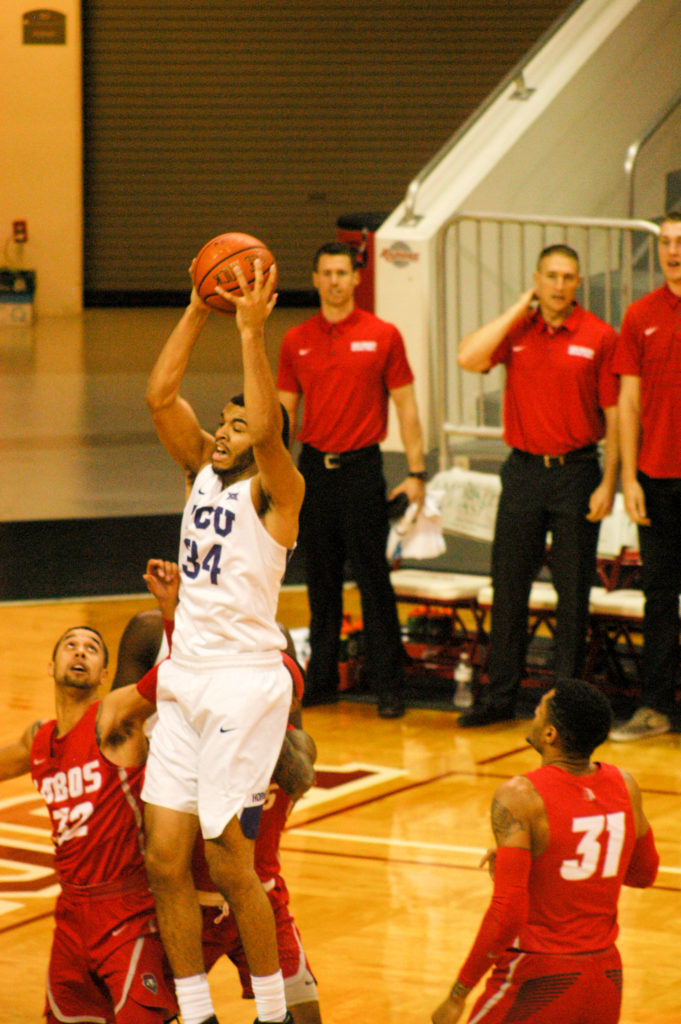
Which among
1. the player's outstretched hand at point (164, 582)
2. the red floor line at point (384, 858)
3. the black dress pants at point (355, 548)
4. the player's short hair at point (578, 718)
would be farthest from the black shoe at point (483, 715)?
the player's short hair at point (578, 718)

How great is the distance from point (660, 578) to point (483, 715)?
102cm

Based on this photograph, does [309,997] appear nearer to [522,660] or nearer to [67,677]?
[67,677]

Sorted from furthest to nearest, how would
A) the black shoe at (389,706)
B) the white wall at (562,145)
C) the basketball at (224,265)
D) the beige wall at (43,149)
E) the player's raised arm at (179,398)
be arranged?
the beige wall at (43,149), the white wall at (562,145), the black shoe at (389,706), the player's raised arm at (179,398), the basketball at (224,265)

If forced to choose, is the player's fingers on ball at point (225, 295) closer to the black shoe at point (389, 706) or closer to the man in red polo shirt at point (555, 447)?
the man in red polo shirt at point (555, 447)

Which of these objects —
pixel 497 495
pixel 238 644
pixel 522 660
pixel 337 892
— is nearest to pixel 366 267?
pixel 497 495

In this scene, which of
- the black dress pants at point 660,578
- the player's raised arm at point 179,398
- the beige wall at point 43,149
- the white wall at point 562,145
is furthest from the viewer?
the beige wall at point 43,149

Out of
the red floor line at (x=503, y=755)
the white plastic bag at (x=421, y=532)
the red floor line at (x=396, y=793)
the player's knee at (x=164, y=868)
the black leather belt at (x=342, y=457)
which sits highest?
the black leather belt at (x=342, y=457)

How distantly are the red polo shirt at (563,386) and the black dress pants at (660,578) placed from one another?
14.2 inches

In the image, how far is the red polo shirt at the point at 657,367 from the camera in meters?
7.18

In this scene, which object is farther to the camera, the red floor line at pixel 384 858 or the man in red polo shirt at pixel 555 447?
the man in red polo shirt at pixel 555 447

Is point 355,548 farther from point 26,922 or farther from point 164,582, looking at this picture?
point 164,582

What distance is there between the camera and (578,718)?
3.68 meters

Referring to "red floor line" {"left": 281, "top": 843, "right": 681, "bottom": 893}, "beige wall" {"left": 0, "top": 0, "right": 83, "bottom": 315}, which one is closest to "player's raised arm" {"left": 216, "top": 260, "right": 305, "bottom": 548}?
"red floor line" {"left": 281, "top": 843, "right": 681, "bottom": 893}

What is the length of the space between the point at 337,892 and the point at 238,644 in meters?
1.62
